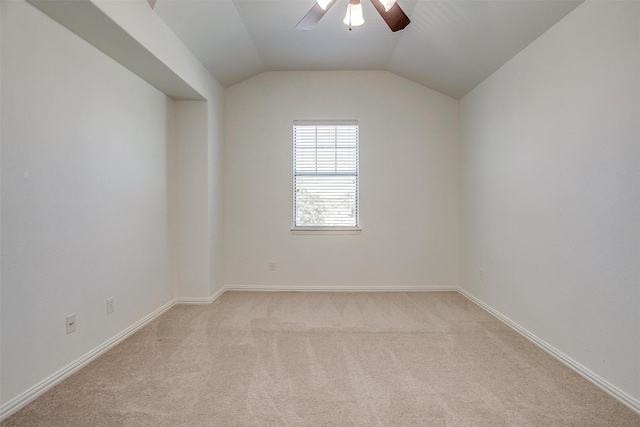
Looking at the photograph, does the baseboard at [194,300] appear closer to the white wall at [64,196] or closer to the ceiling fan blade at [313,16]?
the white wall at [64,196]

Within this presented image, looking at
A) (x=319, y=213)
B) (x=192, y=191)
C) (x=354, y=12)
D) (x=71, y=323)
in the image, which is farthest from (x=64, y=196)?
(x=319, y=213)

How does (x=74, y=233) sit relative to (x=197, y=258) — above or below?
above

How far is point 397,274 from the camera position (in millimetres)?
4398

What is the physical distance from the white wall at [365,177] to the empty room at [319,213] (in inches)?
1.1

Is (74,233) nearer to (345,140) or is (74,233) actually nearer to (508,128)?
(345,140)

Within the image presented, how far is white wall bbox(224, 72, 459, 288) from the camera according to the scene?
14.4ft

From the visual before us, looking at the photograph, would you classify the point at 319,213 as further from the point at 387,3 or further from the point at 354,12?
the point at 387,3

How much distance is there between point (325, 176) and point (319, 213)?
1.61ft

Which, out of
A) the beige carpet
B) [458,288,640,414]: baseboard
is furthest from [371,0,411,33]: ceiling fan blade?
[458,288,640,414]: baseboard

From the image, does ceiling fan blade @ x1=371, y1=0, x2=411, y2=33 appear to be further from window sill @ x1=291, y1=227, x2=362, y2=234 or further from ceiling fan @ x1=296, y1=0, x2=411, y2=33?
window sill @ x1=291, y1=227, x2=362, y2=234

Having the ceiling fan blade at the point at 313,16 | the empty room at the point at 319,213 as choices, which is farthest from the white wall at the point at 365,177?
the ceiling fan blade at the point at 313,16

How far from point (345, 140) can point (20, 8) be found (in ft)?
10.7

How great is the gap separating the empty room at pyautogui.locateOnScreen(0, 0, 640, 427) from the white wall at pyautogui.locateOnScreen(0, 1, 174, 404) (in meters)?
0.02

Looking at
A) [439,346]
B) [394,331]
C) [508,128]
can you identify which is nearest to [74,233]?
[394,331]
